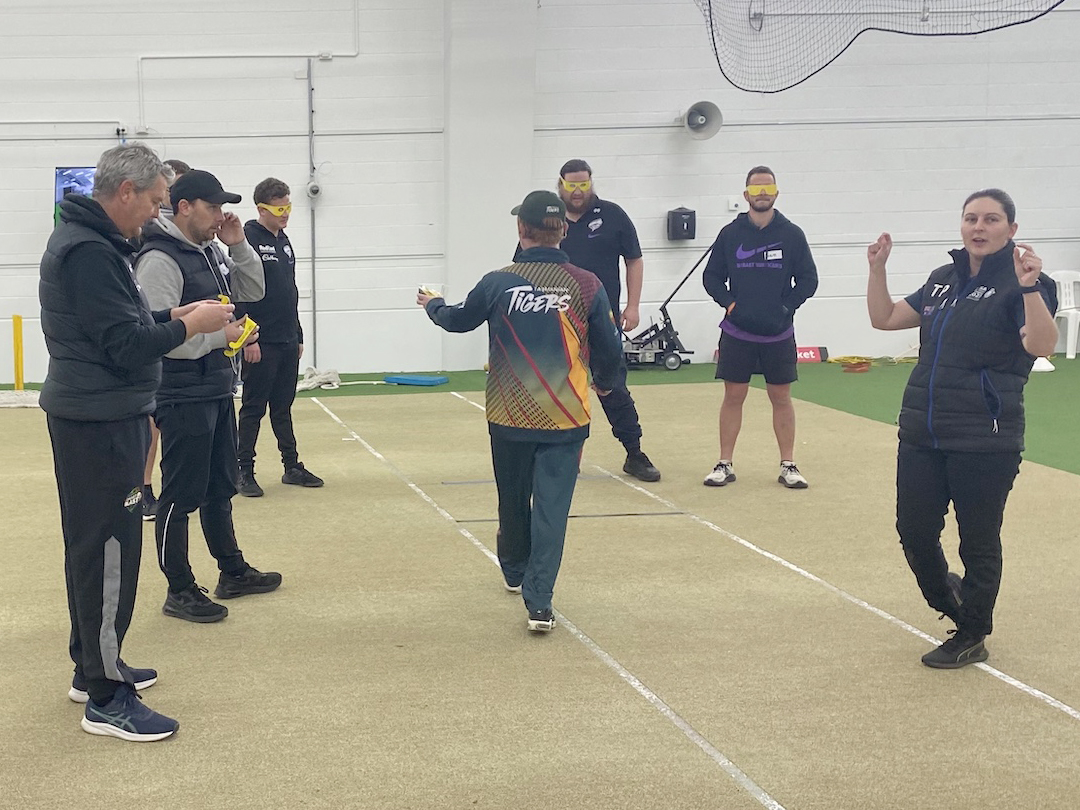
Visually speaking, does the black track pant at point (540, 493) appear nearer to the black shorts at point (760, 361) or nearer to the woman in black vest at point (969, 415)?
the woman in black vest at point (969, 415)

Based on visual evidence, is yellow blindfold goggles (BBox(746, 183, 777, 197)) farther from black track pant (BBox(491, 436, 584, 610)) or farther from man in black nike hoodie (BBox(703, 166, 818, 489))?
black track pant (BBox(491, 436, 584, 610))

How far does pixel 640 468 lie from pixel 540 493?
292 cm

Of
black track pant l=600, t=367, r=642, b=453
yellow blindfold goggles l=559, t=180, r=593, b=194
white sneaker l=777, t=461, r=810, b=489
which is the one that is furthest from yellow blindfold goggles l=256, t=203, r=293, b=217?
white sneaker l=777, t=461, r=810, b=489

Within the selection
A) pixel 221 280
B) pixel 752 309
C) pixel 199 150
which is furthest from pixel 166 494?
pixel 199 150

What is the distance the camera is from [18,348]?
38.8 ft

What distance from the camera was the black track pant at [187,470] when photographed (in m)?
4.71

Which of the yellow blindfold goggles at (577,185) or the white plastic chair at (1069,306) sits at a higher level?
the yellow blindfold goggles at (577,185)

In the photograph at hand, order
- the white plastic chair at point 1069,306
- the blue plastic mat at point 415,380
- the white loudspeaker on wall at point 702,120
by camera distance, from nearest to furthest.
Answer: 1. the blue plastic mat at point 415,380
2. the white loudspeaker on wall at point 702,120
3. the white plastic chair at point 1069,306

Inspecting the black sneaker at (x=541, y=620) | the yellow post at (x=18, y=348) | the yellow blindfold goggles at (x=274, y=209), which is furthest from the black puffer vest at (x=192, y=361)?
the yellow post at (x=18, y=348)

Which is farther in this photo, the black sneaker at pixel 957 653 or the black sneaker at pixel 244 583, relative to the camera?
the black sneaker at pixel 244 583

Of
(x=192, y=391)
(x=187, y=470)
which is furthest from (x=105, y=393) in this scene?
(x=187, y=470)

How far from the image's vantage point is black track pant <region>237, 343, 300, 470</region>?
7242 millimetres

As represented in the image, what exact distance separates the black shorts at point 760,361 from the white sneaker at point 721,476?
1.67ft

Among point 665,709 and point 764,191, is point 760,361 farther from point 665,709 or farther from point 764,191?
point 665,709
